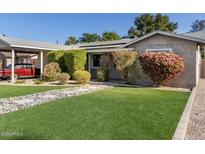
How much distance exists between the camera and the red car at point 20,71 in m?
19.4

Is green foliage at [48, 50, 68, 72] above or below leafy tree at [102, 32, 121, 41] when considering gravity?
below

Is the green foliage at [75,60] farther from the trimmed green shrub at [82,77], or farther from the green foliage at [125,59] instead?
the green foliage at [125,59]

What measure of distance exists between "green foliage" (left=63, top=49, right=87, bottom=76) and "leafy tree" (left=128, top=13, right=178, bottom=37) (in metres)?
28.3

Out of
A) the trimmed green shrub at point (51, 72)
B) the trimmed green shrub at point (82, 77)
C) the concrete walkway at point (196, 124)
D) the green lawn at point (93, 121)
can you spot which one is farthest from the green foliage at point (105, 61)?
the concrete walkway at point (196, 124)

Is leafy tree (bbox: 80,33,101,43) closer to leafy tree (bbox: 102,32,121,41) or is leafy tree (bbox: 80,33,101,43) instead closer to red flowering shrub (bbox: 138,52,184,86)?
leafy tree (bbox: 102,32,121,41)

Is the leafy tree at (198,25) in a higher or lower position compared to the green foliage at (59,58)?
higher

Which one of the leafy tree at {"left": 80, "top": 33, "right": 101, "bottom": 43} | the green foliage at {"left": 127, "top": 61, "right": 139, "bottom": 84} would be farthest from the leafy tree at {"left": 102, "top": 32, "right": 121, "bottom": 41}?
the green foliage at {"left": 127, "top": 61, "right": 139, "bottom": 84}

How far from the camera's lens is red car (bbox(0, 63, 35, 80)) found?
63.6ft

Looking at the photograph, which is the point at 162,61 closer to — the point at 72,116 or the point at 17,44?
the point at 72,116

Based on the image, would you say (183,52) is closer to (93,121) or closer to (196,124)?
(196,124)

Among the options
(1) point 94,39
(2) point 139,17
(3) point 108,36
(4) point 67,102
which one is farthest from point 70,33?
(4) point 67,102

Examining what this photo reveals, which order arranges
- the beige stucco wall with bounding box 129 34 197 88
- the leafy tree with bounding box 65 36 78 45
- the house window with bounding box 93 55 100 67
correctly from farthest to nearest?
1. the leafy tree with bounding box 65 36 78 45
2. the house window with bounding box 93 55 100 67
3. the beige stucco wall with bounding box 129 34 197 88

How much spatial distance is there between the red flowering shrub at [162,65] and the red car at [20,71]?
38.4 ft

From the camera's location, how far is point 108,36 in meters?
48.4
